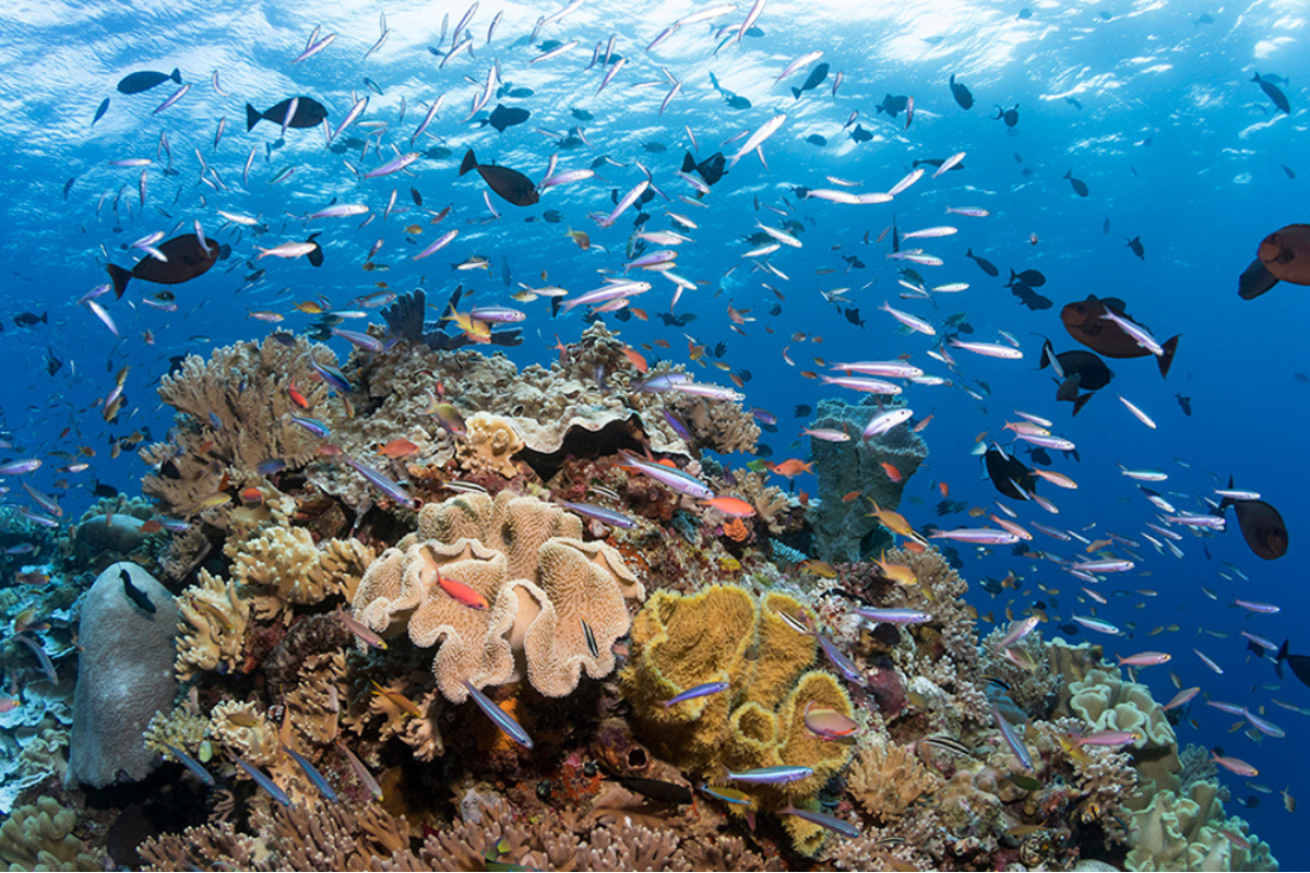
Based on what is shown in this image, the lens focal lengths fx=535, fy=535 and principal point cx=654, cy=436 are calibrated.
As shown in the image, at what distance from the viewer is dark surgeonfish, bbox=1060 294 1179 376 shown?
290 centimetres

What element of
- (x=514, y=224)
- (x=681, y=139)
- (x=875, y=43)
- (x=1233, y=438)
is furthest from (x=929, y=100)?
(x=1233, y=438)

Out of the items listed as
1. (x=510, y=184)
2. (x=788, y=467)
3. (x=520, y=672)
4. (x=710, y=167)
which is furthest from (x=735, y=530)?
(x=710, y=167)

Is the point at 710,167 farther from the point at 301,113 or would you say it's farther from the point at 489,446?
the point at 301,113

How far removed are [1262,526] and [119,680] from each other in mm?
8117

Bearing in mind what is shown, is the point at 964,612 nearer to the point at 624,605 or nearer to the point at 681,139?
the point at 624,605

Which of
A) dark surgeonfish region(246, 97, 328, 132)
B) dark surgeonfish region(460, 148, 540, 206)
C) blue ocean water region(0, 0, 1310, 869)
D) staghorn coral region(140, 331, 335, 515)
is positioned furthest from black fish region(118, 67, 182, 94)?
dark surgeonfish region(460, 148, 540, 206)

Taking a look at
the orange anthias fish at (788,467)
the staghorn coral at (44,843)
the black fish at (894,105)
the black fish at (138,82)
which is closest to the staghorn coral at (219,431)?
the staghorn coral at (44,843)

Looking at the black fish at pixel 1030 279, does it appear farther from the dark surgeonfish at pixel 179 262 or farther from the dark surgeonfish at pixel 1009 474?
the dark surgeonfish at pixel 179 262

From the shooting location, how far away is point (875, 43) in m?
22.7

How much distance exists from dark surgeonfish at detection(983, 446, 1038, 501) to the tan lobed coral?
3.60 m

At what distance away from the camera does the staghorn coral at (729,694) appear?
280cm

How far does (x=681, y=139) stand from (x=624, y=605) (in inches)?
1215

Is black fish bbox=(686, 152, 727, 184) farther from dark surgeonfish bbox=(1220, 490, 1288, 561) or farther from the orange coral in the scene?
dark surgeonfish bbox=(1220, 490, 1288, 561)

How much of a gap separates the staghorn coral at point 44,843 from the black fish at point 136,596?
1760mm
